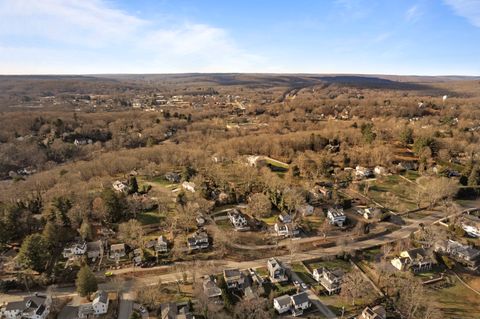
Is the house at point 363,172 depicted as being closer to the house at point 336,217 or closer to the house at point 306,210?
the house at point 336,217

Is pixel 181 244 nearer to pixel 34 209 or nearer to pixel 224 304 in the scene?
pixel 224 304

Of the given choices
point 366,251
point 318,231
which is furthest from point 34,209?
point 366,251

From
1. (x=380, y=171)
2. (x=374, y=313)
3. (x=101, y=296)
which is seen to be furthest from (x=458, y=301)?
(x=101, y=296)

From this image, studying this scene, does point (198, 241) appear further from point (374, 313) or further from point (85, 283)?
point (374, 313)

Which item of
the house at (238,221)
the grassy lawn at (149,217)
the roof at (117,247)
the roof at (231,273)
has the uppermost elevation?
the house at (238,221)

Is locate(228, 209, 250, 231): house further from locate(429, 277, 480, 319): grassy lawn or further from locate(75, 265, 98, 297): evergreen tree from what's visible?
locate(429, 277, 480, 319): grassy lawn

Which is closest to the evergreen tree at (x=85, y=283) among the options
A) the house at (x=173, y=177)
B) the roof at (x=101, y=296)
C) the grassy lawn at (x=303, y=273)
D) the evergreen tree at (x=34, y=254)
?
the roof at (x=101, y=296)

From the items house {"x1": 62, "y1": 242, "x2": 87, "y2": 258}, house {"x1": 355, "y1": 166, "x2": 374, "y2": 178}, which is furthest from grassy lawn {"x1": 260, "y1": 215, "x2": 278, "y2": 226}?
house {"x1": 355, "y1": 166, "x2": 374, "y2": 178}
